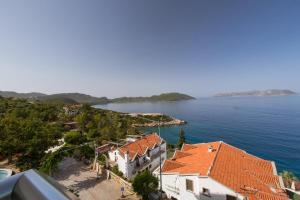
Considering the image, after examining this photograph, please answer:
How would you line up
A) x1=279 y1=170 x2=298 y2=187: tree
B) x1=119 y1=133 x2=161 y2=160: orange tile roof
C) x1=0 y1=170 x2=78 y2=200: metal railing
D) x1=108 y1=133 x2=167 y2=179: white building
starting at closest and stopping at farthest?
x1=0 y1=170 x2=78 y2=200: metal railing < x1=279 y1=170 x2=298 y2=187: tree < x1=108 y1=133 x2=167 y2=179: white building < x1=119 y1=133 x2=161 y2=160: orange tile roof

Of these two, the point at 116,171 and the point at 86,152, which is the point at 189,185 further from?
the point at 86,152

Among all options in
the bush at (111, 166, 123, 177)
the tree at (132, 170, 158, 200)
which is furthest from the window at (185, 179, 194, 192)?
the bush at (111, 166, 123, 177)

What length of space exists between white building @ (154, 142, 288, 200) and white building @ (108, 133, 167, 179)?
402 cm

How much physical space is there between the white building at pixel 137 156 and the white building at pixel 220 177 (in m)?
4.02

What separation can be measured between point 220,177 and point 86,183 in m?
14.0

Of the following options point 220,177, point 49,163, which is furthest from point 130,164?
point 220,177

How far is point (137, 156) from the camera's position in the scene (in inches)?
880

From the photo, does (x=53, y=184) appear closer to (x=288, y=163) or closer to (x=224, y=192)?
(x=224, y=192)

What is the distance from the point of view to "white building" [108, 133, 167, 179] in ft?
68.5

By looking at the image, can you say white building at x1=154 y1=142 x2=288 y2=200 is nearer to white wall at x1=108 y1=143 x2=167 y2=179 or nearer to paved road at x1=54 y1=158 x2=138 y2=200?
white wall at x1=108 y1=143 x2=167 y2=179

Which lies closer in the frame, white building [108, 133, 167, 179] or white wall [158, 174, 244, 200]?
white wall [158, 174, 244, 200]

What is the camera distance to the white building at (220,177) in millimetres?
11758

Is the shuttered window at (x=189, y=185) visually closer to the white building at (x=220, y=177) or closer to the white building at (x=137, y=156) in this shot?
the white building at (x=220, y=177)

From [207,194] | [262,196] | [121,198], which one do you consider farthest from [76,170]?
[262,196]
